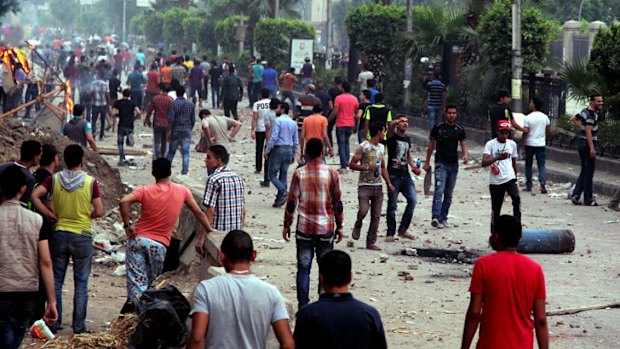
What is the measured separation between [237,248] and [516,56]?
1898cm

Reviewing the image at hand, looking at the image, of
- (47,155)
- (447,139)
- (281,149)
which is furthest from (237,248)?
(281,149)

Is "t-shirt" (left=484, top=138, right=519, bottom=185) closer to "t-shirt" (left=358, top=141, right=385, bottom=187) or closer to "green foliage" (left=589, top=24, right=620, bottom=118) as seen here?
"t-shirt" (left=358, top=141, right=385, bottom=187)

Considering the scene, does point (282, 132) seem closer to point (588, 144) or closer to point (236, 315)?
point (588, 144)

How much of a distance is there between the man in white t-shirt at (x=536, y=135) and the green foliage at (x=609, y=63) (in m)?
2.29

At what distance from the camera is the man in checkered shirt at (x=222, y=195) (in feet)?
33.6

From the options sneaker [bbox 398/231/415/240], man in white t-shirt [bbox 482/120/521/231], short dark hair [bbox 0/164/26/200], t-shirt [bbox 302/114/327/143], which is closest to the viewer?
short dark hair [bbox 0/164/26/200]

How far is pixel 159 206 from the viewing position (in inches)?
376

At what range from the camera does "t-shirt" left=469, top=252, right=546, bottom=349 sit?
6.73 m

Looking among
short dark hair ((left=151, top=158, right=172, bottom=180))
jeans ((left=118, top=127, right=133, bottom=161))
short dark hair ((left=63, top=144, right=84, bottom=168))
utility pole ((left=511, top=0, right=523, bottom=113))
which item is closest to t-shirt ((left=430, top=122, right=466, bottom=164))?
short dark hair ((left=151, top=158, right=172, bottom=180))

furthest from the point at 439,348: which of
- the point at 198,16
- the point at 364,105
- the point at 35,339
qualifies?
the point at 198,16

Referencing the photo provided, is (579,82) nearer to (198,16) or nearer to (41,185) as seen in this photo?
(41,185)

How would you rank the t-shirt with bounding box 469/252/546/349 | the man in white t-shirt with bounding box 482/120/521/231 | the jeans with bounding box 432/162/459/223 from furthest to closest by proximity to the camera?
the jeans with bounding box 432/162/459/223 → the man in white t-shirt with bounding box 482/120/521/231 → the t-shirt with bounding box 469/252/546/349

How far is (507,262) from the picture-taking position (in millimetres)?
6812

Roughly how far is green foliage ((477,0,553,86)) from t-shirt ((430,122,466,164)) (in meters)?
11.0
